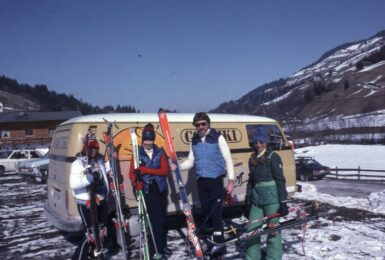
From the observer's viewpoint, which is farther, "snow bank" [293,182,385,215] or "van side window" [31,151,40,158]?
"van side window" [31,151,40,158]

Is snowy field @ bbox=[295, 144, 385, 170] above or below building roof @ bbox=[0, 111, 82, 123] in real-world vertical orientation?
below

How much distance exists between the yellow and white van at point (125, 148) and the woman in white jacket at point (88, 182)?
3.64 feet

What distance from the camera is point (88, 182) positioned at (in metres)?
5.38

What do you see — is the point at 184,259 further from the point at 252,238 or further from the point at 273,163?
the point at 273,163

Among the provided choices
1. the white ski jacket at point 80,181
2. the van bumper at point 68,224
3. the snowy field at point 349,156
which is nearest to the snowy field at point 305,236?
the van bumper at point 68,224

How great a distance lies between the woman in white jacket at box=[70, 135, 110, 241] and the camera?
5.41 meters

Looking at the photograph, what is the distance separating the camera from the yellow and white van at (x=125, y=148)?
685cm

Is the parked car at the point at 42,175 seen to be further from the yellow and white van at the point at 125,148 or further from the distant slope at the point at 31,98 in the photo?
Answer: the distant slope at the point at 31,98

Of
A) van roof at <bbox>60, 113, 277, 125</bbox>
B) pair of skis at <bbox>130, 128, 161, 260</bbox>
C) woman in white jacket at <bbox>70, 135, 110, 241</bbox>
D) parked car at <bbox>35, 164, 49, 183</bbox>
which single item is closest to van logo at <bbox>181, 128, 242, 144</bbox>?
van roof at <bbox>60, 113, 277, 125</bbox>

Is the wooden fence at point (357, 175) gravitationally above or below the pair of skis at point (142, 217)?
below

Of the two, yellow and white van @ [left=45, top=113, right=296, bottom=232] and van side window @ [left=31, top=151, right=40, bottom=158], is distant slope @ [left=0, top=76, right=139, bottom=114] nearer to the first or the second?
van side window @ [left=31, top=151, right=40, bottom=158]

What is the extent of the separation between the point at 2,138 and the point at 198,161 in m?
56.7

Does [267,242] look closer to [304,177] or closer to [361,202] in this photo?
[361,202]

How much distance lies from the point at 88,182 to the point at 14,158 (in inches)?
1010
